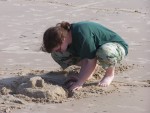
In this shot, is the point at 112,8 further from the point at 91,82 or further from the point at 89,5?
the point at 91,82

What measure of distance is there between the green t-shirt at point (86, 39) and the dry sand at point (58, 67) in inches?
12.5

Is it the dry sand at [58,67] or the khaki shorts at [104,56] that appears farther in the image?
the khaki shorts at [104,56]

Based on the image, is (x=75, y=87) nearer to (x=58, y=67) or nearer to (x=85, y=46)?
(x=85, y=46)

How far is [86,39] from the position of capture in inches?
150

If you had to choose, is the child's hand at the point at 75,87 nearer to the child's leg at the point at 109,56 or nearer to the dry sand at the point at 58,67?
the dry sand at the point at 58,67

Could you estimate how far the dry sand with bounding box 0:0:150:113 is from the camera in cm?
363

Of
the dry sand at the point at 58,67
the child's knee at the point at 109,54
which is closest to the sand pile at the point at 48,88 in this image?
the dry sand at the point at 58,67

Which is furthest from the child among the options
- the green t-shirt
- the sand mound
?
the sand mound

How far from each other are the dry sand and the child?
6.2 inches

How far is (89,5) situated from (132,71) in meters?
3.63

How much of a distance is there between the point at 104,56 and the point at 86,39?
0.23 metres

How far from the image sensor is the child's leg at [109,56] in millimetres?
3908

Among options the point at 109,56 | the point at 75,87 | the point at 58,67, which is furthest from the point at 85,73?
the point at 58,67

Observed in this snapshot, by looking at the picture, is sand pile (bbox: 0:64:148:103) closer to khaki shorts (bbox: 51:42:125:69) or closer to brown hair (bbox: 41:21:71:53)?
khaki shorts (bbox: 51:42:125:69)
